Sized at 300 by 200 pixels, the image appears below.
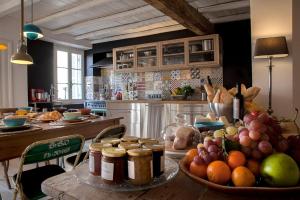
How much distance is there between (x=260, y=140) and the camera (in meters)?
0.67

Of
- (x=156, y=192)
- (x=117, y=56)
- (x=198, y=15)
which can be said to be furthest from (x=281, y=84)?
(x=117, y=56)

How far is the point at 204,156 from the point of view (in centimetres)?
69

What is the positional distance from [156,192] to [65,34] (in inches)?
232

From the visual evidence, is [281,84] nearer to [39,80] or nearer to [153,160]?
[153,160]

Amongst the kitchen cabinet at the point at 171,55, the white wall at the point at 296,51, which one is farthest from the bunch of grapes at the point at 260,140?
the kitchen cabinet at the point at 171,55

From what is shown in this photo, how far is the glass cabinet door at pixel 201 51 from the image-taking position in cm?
459

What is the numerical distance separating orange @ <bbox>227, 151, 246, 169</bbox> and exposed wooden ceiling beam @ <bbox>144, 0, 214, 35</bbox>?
257cm

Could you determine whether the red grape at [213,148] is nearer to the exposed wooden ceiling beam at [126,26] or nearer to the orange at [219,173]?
the orange at [219,173]

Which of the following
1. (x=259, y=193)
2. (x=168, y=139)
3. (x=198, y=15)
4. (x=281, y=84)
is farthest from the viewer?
(x=198, y=15)

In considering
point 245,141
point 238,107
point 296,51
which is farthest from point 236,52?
point 245,141

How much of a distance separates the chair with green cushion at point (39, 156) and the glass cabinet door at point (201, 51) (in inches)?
143

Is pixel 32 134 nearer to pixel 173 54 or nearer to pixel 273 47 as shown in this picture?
pixel 273 47

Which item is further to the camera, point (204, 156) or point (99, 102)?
point (99, 102)

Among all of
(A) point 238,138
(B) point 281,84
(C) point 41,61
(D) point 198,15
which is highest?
(D) point 198,15
